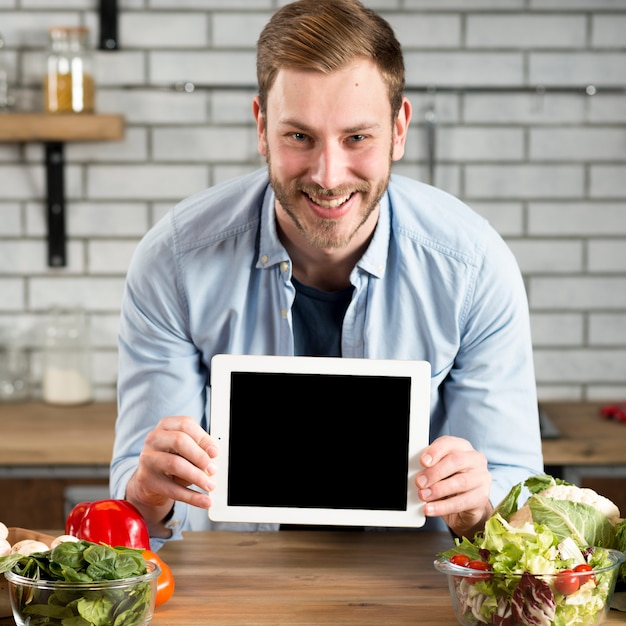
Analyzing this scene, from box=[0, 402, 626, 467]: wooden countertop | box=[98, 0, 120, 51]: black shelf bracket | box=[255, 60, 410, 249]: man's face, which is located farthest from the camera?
box=[98, 0, 120, 51]: black shelf bracket

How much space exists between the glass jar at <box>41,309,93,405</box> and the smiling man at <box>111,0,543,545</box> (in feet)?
4.00

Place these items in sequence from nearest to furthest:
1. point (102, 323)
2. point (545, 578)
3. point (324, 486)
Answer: point (545, 578) < point (324, 486) < point (102, 323)

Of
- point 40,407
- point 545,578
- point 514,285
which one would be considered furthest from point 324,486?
point 40,407

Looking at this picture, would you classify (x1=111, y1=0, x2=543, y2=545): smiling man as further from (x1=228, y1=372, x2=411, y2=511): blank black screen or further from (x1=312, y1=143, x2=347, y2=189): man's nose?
(x1=228, y1=372, x2=411, y2=511): blank black screen

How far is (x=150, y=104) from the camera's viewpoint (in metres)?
3.05

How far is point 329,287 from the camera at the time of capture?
188 centimetres

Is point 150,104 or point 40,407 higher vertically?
point 150,104

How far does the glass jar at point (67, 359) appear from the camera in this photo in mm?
3027

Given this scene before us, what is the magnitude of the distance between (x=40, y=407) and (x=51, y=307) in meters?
0.32

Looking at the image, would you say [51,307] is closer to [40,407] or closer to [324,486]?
[40,407]

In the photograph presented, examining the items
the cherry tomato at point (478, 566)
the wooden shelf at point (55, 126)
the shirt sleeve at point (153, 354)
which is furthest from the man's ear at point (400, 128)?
the wooden shelf at point (55, 126)

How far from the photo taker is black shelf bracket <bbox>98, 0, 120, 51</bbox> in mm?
2980

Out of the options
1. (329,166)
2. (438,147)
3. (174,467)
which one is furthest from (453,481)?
(438,147)

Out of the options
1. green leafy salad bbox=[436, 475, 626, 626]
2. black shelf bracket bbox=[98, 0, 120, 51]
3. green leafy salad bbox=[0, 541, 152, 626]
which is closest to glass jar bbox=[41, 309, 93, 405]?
black shelf bracket bbox=[98, 0, 120, 51]
